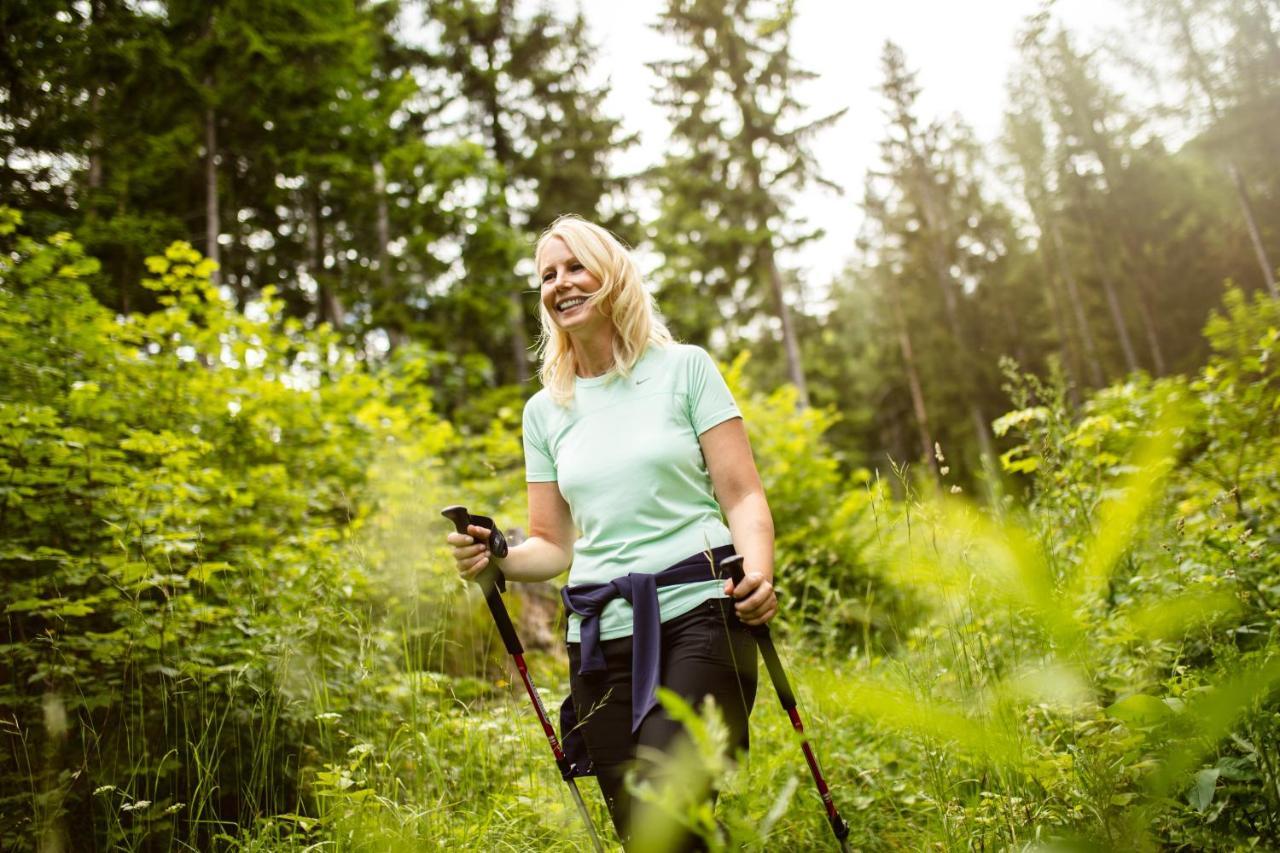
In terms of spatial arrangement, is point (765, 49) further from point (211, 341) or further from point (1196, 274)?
point (1196, 274)

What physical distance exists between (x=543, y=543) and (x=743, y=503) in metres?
0.71

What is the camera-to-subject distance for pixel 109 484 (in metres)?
3.85

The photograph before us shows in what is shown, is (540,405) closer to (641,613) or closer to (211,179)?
(641,613)

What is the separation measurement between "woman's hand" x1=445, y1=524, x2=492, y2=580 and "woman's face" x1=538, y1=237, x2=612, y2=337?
2.15 ft

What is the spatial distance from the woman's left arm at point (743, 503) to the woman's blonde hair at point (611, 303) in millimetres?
361

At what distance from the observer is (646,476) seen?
6.46 ft

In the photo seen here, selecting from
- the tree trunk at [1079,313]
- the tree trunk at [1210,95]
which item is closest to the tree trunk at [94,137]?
the tree trunk at [1210,95]

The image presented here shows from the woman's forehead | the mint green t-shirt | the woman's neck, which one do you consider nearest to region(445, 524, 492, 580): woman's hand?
the mint green t-shirt

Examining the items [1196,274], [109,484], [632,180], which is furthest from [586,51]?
[1196,274]

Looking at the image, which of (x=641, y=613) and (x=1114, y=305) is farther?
(x=1114, y=305)

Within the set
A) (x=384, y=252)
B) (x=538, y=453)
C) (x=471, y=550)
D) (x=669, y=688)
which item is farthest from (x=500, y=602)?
(x=384, y=252)

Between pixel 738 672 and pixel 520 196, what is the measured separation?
16298mm

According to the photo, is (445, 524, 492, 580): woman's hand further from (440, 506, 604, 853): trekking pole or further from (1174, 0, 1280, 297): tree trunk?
(1174, 0, 1280, 297): tree trunk

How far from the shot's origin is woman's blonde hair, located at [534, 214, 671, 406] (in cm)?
220
